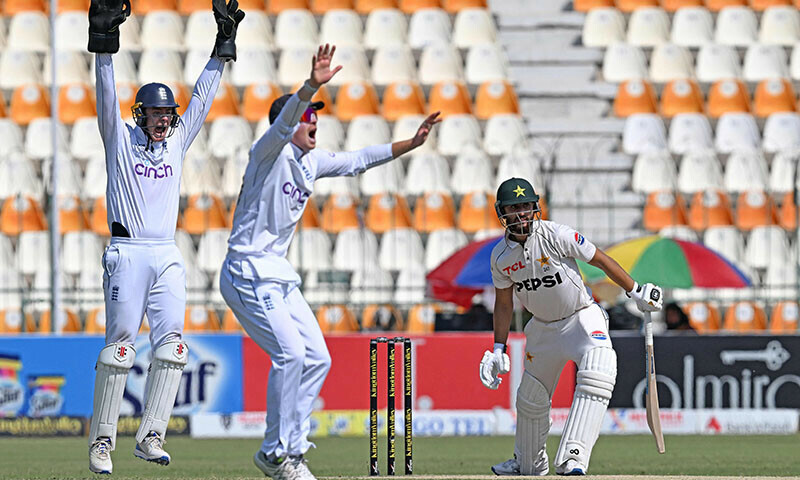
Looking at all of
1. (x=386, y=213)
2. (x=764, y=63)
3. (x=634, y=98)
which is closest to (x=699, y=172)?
(x=634, y=98)

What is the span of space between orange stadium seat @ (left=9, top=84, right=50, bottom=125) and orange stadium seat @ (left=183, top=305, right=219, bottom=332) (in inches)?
205

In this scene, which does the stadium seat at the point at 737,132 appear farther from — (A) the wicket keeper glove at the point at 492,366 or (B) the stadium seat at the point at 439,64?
(A) the wicket keeper glove at the point at 492,366

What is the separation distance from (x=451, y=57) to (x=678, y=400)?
8.17 metres

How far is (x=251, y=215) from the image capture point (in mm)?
7578

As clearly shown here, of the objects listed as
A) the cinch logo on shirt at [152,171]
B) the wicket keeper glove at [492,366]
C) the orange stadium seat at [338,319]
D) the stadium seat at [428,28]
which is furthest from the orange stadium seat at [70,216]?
the cinch logo on shirt at [152,171]

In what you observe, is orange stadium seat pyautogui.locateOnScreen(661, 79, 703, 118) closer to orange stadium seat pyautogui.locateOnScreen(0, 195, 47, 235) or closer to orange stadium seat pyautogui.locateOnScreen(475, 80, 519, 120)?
orange stadium seat pyautogui.locateOnScreen(475, 80, 519, 120)

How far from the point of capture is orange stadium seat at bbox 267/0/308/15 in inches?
873

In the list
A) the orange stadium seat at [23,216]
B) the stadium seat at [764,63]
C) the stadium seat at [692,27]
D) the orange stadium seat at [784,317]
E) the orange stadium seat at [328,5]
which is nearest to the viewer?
the orange stadium seat at [784,317]

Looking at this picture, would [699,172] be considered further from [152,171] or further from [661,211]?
[152,171]

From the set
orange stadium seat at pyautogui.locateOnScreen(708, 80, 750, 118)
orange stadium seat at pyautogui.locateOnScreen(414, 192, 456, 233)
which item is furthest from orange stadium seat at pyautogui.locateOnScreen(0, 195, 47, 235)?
orange stadium seat at pyautogui.locateOnScreen(708, 80, 750, 118)

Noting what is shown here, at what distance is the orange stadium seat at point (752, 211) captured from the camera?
18844mm

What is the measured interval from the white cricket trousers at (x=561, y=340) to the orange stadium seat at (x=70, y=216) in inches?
452

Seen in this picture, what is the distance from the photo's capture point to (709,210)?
1900cm

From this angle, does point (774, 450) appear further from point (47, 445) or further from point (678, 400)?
point (47, 445)
